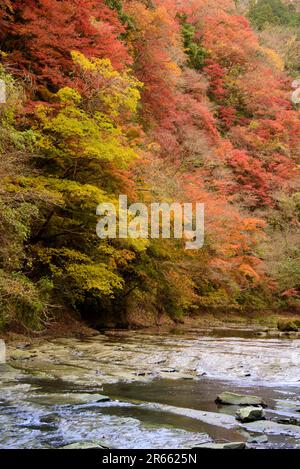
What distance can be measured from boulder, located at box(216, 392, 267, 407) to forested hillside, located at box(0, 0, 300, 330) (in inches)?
183

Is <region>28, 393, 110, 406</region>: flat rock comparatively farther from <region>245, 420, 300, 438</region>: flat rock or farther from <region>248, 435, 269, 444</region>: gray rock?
<region>248, 435, 269, 444</region>: gray rock

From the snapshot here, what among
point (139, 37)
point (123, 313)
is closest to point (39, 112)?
point (123, 313)

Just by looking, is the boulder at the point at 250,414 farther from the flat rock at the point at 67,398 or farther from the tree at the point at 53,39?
the tree at the point at 53,39

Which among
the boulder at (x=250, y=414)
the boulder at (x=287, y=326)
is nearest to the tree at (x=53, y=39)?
the boulder at (x=287, y=326)

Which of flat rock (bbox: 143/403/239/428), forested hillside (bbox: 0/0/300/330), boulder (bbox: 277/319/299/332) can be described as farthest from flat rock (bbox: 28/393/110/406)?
boulder (bbox: 277/319/299/332)

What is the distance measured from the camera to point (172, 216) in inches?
723

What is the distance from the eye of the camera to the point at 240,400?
22.2 feet

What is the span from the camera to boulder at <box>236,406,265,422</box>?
5875 millimetres

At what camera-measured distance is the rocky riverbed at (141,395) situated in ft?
17.1

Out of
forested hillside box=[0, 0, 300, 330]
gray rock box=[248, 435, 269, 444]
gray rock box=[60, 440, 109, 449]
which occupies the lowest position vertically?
gray rock box=[248, 435, 269, 444]

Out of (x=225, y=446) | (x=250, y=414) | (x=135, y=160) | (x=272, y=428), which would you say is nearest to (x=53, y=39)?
(x=135, y=160)

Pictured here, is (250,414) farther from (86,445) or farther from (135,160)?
(135,160)
